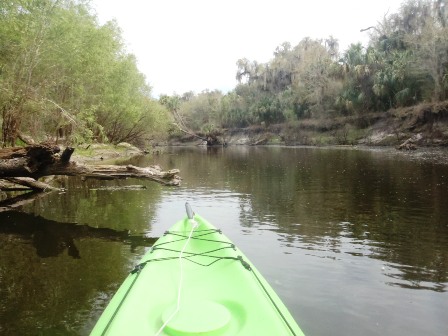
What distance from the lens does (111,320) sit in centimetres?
379

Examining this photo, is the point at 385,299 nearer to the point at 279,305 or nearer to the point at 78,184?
the point at 279,305

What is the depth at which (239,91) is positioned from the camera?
88500 millimetres

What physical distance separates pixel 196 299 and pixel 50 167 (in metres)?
9.19

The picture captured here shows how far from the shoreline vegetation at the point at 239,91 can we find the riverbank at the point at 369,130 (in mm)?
165

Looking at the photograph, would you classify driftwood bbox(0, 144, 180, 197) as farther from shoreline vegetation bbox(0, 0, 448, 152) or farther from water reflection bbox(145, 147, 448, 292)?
shoreline vegetation bbox(0, 0, 448, 152)

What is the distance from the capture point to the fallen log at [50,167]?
11.2 metres

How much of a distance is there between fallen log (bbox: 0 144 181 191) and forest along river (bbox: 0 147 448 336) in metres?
1.22

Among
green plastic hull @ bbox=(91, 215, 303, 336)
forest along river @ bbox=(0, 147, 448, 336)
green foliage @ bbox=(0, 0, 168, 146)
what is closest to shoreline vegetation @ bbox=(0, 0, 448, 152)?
green foliage @ bbox=(0, 0, 168, 146)

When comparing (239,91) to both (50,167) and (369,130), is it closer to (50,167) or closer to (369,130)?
(369,130)

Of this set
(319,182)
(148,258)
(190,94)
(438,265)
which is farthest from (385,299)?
(190,94)

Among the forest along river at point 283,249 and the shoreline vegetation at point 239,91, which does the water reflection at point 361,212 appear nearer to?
the forest along river at point 283,249

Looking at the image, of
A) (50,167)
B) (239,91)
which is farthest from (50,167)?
(239,91)

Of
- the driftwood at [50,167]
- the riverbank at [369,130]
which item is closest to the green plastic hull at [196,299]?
the driftwood at [50,167]

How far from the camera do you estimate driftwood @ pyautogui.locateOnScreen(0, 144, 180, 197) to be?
36.8ft
